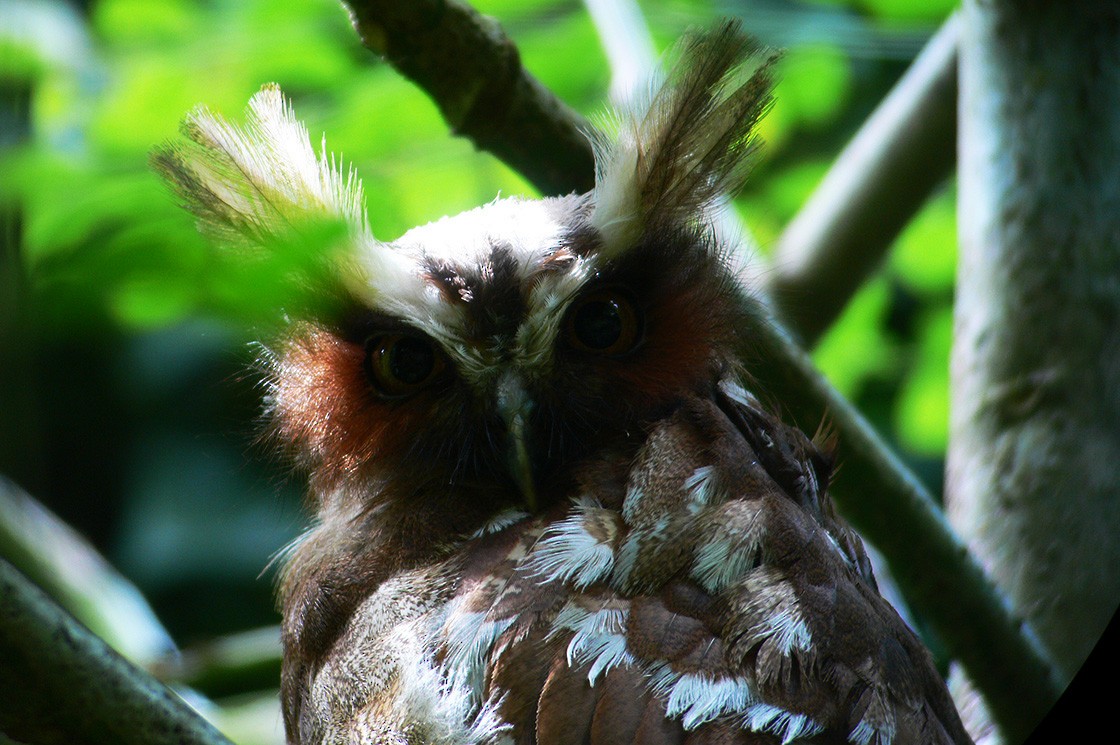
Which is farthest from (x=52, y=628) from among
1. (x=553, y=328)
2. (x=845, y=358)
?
(x=845, y=358)

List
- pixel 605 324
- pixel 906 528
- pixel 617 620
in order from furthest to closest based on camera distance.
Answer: pixel 906 528 < pixel 605 324 < pixel 617 620

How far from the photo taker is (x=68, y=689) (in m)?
1.12

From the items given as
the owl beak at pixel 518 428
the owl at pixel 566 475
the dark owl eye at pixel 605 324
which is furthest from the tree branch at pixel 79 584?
the dark owl eye at pixel 605 324

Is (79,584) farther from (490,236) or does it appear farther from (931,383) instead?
(931,383)

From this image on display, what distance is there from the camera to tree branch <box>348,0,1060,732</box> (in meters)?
2.34

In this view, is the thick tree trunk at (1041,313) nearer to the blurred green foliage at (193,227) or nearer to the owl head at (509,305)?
the blurred green foliage at (193,227)

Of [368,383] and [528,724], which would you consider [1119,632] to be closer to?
[528,724]

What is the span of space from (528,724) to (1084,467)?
162 centimetres

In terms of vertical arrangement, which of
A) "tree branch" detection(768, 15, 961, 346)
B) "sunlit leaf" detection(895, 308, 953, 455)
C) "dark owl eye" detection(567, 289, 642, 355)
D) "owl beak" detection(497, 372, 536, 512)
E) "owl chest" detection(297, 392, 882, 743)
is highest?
"tree branch" detection(768, 15, 961, 346)

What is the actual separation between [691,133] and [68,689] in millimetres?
1507

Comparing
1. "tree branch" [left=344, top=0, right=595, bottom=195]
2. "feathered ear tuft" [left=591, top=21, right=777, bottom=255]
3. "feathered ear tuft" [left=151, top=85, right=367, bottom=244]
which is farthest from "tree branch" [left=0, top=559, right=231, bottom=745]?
"tree branch" [left=344, top=0, right=595, bottom=195]

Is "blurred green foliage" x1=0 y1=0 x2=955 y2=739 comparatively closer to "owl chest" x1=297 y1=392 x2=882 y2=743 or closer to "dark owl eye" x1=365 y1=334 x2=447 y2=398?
"dark owl eye" x1=365 y1=334 x2=447 y2=398

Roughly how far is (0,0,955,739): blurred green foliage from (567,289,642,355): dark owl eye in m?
0.59

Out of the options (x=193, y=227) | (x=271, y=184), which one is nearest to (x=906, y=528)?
(x=271, y=184)
